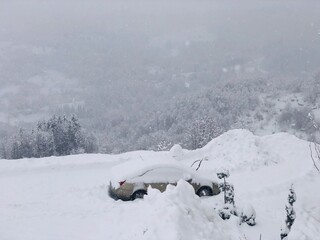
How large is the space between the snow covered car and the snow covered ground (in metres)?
0.42

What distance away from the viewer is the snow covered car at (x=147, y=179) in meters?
14.2

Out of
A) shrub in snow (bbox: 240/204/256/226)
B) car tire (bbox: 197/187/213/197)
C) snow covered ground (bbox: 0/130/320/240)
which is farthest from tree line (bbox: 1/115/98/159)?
shrub in snow (bbox: 240/204/256/226)

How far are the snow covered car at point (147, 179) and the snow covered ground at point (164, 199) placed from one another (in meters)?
0.42

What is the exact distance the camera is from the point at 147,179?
47.2 ft

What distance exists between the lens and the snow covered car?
14219 millimetres

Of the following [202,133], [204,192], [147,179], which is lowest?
[202,133]

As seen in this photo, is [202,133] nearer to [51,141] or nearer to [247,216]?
[51,141]

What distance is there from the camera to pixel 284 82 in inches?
4815

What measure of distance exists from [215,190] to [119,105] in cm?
16337

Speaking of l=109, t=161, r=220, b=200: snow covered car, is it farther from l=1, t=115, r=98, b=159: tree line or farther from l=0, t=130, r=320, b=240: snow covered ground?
l=1, t=115, r=98, b=159: tree line

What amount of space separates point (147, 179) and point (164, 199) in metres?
4.26

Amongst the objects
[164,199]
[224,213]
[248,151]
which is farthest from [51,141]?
[164,199]

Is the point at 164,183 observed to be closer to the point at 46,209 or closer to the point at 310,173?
the point at 46,209

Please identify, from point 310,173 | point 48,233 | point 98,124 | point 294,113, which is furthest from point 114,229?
point 98,124
